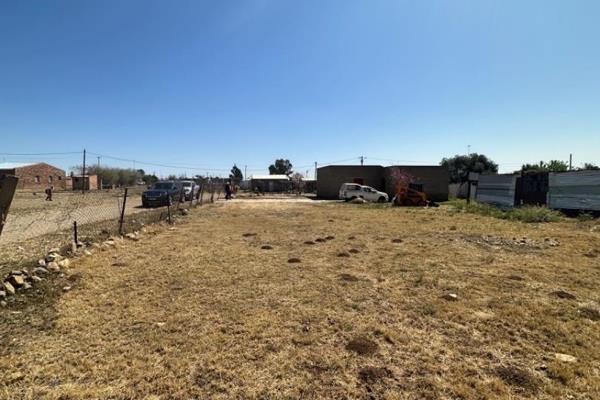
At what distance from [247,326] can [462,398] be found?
7.38ft

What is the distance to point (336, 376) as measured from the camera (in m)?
3.08

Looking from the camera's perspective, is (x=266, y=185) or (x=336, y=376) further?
(x=266, y=185)

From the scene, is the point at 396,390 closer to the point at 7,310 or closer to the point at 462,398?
the point at 462,398

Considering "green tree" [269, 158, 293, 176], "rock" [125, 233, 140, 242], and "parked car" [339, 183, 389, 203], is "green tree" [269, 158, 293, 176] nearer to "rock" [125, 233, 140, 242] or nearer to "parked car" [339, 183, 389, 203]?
"parked car" [339, 183, 389, 203]

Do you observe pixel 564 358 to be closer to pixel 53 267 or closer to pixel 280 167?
pixel 53 267

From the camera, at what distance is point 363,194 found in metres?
30.1

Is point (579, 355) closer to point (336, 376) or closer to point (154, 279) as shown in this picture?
point (336, 376)

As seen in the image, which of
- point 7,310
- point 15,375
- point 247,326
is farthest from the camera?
point 7,310

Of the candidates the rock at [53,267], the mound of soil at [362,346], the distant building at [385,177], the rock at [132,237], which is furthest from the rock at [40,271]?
the distant building at [385,177]

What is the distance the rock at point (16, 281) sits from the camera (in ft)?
16.3

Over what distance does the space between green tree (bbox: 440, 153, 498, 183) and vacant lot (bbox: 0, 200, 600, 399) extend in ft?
180

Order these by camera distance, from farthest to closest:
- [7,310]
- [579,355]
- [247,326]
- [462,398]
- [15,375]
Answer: [7,310]
[247,326]
[579,355]
[15,375]
[462,398]

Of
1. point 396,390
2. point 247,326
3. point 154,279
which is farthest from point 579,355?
point 154,279

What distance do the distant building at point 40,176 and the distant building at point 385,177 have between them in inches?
1738
